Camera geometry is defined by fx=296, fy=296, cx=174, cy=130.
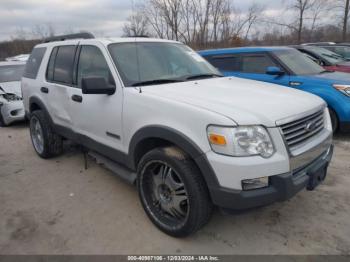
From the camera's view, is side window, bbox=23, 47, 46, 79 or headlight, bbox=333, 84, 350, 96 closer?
side window, bbox=23, 47, 46, 79

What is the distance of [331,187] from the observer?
3.62 m

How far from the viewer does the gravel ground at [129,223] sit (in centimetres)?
267

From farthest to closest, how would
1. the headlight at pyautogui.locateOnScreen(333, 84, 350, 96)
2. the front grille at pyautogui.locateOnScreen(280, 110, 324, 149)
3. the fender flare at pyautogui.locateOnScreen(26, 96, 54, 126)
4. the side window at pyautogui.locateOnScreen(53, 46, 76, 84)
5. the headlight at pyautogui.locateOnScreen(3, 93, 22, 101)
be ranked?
the headlight at pyautogui.locateOnScreen(3, 93, 22, 101) → the headlight at pyautogui.locateOnScreen(333, 84, 350, 96) → the fender flare at pyautogui.locateOnScreen(26, 96, 54, 126) → the side window at pyautogui.locateOnScreen(53, 46, 76, 84) → the front grille at pyautogui.locateOnScreen(280, 110, 324, 149)

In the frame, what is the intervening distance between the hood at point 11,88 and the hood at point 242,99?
6.02 metres

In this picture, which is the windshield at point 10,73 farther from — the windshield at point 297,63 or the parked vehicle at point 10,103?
the windshield at point 297,63

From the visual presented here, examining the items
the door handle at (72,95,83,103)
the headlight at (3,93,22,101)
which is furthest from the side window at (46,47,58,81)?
the headlight at (3,93,22,101)

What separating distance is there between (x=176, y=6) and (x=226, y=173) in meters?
22.2

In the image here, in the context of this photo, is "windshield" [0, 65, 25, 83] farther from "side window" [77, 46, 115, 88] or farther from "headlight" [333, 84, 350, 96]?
"headlight" [333, 84, 350, 96]

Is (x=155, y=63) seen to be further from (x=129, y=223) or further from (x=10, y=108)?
(x=10, y=108)

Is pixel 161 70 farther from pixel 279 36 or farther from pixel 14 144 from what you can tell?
pixel 279 36

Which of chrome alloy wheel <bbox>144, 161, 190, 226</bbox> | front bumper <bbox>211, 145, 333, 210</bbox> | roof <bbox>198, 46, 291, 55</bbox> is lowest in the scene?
chrome alloy wheel <bbox>144, 161, 190, 226</bbox>

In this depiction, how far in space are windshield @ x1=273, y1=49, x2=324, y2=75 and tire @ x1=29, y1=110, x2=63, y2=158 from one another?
14.9 feet

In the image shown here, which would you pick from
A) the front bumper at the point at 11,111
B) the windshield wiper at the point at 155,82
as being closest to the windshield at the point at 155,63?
the windshield wiper at the point at 155,82

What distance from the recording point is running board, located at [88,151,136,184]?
3186 mm
